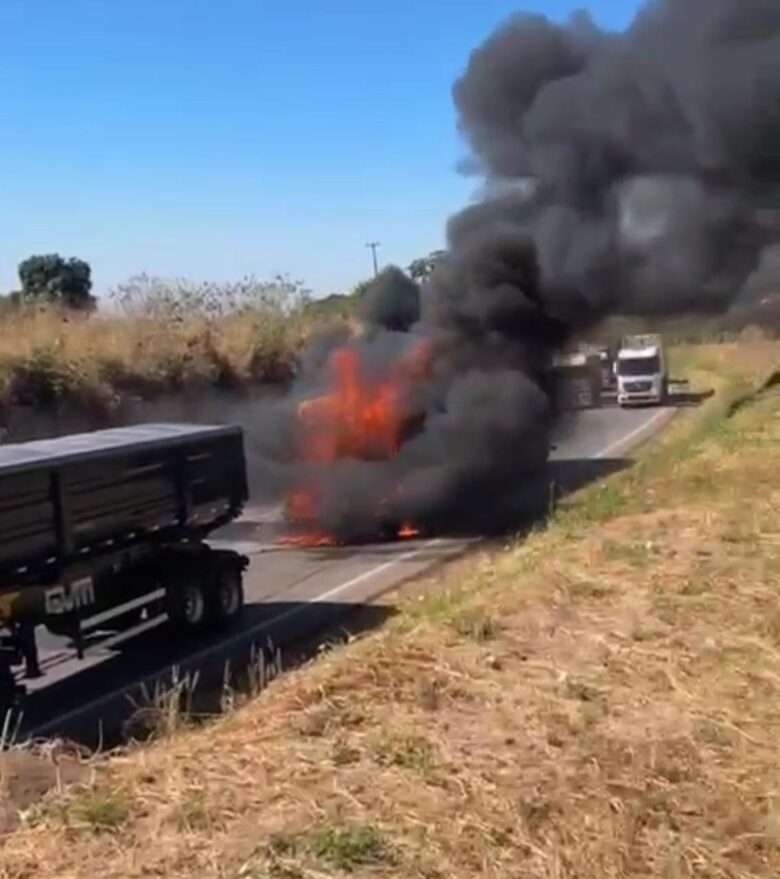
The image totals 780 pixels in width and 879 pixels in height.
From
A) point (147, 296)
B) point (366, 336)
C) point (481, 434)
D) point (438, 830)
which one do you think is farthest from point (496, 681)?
point (147, 296)

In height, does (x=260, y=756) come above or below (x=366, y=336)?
below

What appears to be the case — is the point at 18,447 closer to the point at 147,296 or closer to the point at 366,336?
the point at 366,336

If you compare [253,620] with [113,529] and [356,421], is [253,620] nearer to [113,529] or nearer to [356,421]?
[113,529]

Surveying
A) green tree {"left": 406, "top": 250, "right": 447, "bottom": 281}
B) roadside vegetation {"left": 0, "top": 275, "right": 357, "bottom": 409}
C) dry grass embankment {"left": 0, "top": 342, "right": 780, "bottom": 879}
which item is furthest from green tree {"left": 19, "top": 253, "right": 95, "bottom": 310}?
dry grass embankment {"left": 0, "top": 342, "right": 780, "bottom": 879}

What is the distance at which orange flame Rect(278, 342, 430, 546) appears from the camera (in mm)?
21000

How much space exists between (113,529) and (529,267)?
1015 centimetres

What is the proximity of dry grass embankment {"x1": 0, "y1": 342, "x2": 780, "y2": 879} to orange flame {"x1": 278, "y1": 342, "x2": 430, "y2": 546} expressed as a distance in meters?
10.5

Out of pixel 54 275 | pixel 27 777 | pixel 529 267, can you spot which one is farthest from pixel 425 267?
pixel 54 275

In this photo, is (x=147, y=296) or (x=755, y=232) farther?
(x=147, y=296)

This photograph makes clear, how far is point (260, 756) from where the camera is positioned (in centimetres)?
634

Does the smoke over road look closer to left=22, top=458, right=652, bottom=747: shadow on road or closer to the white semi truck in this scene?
left=22, top=458, right=652, bottom=747: shadow on road

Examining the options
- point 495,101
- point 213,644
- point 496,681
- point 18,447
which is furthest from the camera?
point 495,101

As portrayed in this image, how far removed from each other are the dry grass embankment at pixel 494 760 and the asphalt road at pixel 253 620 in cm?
343

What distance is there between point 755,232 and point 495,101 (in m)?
4.41
